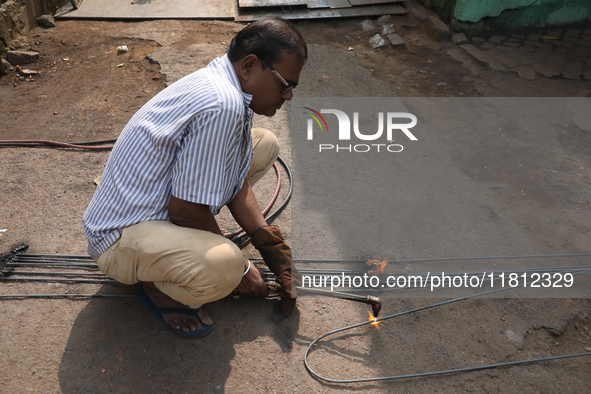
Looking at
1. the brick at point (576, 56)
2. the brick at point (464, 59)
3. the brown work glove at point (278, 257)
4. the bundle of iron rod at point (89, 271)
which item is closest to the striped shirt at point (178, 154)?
the brown work glove at point (278, 257)

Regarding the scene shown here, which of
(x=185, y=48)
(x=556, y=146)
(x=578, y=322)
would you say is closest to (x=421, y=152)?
(x=556, y=146)

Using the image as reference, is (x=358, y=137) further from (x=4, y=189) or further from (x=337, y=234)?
(x=4, y=189)

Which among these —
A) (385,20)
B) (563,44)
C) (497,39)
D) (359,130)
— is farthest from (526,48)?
(359,130)

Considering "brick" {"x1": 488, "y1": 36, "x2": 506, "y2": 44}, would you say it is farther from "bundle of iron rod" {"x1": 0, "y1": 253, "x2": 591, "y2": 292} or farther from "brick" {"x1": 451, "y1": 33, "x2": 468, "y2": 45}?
"bundle of iron rod" {"x1": 0, "y1": 253, "x2": 591, "y2": 292}

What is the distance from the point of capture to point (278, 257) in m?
2.49

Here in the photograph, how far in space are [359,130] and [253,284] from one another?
2373 mm

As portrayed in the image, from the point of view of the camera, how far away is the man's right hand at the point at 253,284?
8.34 feet

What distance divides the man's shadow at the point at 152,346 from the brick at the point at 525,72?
14.0ft

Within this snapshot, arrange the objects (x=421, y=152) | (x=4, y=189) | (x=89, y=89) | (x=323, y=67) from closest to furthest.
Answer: (x=4, y=189) < (x=421, y=152) < (x=89, y=89) < (x=323, y=67)

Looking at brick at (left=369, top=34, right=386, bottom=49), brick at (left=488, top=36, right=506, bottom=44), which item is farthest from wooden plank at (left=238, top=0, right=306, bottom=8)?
brick at (left=488, top=36, right=506, bottom=44)

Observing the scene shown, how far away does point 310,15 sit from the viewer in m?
6.80

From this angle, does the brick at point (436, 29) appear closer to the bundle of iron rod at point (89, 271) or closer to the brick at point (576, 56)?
the brick at point (576, 56)

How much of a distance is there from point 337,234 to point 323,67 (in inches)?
120

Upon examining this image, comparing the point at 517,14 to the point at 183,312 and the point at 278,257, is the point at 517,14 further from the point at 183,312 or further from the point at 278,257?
the point at 183,312
